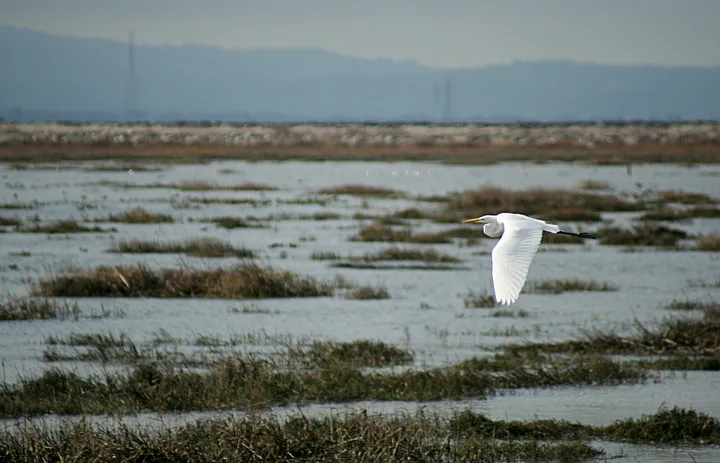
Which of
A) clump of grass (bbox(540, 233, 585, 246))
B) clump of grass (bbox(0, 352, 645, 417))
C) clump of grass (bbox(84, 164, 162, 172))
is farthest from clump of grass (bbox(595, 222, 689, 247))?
clump of grass (bbox(84, 164, 162, 172))

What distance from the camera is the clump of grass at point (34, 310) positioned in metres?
16.2

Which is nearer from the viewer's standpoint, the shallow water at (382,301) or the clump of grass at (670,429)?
the clump of grass at (670,429)

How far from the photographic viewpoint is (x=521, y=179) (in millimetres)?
53344

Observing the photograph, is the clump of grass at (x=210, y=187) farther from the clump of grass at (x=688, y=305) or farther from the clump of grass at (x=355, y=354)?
the clump of grass at (x=355, y=354)

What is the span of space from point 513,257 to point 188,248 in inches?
640

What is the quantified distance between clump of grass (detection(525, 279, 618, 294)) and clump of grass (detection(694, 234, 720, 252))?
6.41m

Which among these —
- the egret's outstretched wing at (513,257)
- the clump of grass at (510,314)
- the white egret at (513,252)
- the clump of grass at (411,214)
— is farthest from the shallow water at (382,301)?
the egret's outstretched wing at (513,257)

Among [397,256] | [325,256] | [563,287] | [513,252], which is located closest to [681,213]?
[397,256]

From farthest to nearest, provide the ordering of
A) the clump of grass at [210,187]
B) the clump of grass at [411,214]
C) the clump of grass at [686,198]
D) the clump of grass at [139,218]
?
the clump of grass at [210,187] → the clump of grass at [686,198] → the clump of grass at [411,214] → the clump of grass at [139,218]

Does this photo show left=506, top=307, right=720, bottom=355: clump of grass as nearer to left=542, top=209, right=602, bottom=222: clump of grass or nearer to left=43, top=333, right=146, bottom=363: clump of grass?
left=43, top=333, right=146, bottom=363: clump of grass

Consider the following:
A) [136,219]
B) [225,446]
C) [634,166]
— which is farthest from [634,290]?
[634,166]

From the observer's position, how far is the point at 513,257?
877 cm

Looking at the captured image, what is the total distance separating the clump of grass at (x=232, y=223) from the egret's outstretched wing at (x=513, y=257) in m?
21.0

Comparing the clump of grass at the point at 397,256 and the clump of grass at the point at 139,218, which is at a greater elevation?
the clump of grass at the point at 397,256
